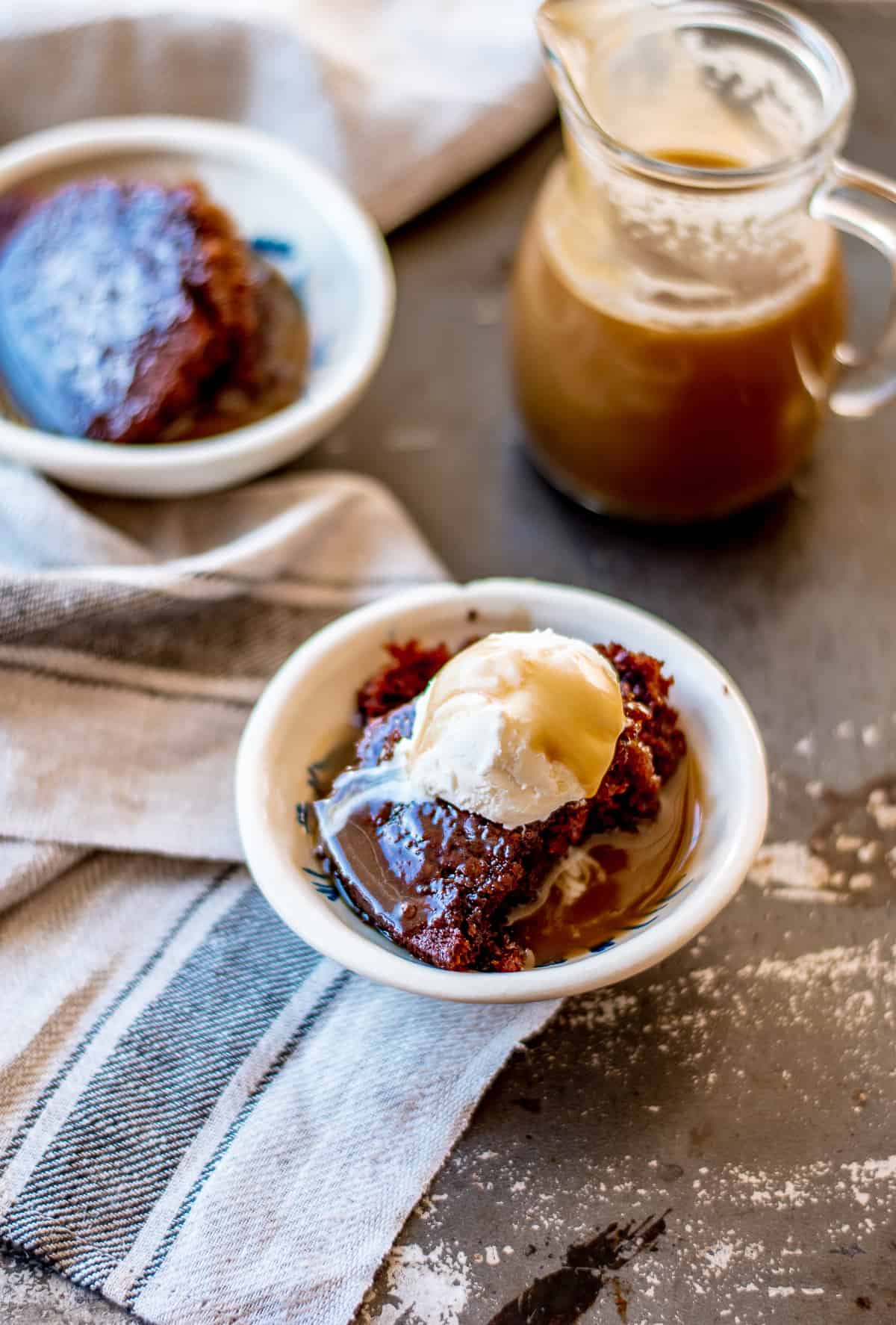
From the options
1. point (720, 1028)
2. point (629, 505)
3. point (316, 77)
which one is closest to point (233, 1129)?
point (720, 1028)

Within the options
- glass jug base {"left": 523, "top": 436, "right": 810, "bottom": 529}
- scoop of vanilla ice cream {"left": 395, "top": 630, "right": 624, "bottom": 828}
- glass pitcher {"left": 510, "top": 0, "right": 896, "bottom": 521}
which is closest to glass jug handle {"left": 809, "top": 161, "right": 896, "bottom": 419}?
glass pitcher {"left": 510, "top": 0, "right": 896, "bottom": 521}

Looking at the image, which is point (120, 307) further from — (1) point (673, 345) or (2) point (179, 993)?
(2) point (179, 993)

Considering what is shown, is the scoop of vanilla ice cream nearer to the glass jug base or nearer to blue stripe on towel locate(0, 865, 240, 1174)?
blue stripe on towel locate(0, 865, 240, 1174)

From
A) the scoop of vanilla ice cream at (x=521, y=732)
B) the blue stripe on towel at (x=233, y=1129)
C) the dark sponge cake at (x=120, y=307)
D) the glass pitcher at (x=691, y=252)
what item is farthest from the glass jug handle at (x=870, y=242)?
the blue stripe on towel at (x=233, y=1129)

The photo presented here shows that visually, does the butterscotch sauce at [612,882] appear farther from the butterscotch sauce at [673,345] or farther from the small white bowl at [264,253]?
the small white bowl at [264,253]

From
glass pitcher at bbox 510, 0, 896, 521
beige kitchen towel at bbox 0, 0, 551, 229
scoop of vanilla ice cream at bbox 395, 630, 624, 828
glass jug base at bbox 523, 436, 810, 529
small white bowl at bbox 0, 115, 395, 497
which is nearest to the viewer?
scoop of vanilla ice cream at bbox 395, 630, 624, 828

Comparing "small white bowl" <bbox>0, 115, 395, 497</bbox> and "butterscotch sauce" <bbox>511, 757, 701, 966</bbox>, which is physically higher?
"small white bowl" <bbox>0, 115, 395, 497</bbox>

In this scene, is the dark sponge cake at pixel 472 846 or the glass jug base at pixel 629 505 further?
the glass jug base at pixel 629 505
